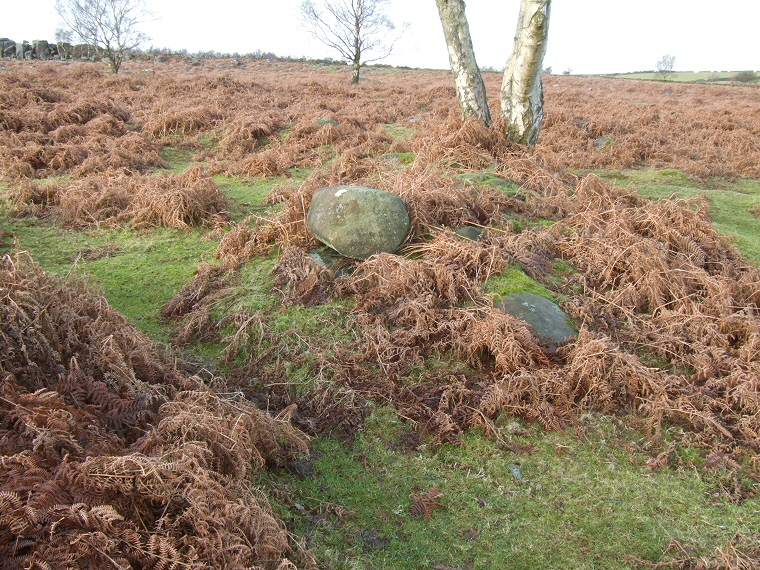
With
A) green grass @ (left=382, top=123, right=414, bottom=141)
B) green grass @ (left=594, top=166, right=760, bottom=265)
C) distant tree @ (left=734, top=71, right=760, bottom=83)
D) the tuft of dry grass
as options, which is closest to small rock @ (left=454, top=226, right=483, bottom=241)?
green grass @ (left=594, top=166, right=760, bottom=265)

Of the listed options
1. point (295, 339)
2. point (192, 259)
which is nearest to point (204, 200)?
point (192, 259)

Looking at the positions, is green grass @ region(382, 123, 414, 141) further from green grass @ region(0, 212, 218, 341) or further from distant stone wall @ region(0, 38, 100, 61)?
distant stone wall @ region(0, 38, 100, 61)

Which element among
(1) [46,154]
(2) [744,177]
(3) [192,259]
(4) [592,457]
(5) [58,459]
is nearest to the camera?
(5) [58,459]

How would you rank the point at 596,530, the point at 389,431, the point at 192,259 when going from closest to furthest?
1. the point at 596,530
2. the point at 389,431
3. the point at 192,259

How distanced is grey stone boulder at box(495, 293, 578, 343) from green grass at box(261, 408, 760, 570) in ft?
3.06

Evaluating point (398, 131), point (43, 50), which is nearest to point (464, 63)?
point (398, 131)

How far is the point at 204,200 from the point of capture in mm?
7637

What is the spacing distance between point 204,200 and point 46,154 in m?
4.54

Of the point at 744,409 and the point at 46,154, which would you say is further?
the point at 46,154

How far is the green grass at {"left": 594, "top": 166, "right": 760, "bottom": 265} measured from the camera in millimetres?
7082

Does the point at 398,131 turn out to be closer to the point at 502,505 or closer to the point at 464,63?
the point at 464,63

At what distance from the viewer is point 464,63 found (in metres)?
9.36

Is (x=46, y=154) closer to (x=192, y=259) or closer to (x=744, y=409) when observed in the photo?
(x=192, y=259)

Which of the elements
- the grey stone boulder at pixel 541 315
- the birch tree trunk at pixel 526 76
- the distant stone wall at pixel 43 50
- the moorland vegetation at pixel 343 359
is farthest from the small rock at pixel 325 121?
the distant stone wall at pixel 43 50
